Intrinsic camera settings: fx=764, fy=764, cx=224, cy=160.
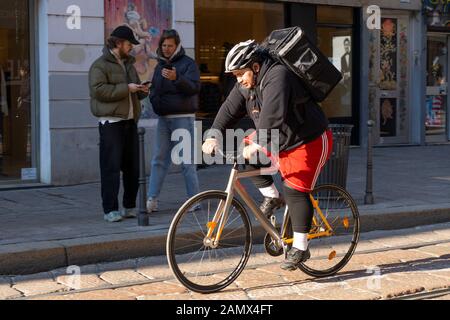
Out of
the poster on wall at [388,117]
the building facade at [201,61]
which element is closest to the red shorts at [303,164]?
the building facade at [201,61]

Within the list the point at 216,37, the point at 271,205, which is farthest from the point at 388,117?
the point at 271,205


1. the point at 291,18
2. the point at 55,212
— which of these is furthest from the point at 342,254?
the point at 291,18

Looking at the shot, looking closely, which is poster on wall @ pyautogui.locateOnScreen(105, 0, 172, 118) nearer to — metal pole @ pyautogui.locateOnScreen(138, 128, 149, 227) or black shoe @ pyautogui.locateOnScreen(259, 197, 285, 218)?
metal pole @ pyautogui.locateOnScreen(138, 128, 149, 227)

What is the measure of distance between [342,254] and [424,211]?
2.83m

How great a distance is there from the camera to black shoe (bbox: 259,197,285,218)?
20.0ft

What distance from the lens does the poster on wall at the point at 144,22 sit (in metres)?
11.2

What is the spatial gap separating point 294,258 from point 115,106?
9.10 ft

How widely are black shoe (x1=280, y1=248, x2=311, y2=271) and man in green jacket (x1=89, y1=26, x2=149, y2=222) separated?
252 centimetres

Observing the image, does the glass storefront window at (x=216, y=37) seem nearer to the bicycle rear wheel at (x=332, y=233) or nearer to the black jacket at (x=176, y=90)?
the black jacket at (x=176, y=90)

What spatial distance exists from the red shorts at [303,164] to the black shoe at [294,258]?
49cm

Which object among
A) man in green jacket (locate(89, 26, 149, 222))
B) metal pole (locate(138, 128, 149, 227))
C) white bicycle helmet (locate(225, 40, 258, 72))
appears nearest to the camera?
white bicycle helmet (locate(225, 40, 258, 72))

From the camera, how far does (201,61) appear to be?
1304 cm

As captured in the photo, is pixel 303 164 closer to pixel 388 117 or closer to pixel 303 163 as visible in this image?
pixel 303 163

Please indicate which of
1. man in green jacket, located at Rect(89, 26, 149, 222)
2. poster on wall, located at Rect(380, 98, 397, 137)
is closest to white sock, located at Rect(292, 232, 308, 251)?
man in green jacket, located at Rect(89, 26, 149, 222)
